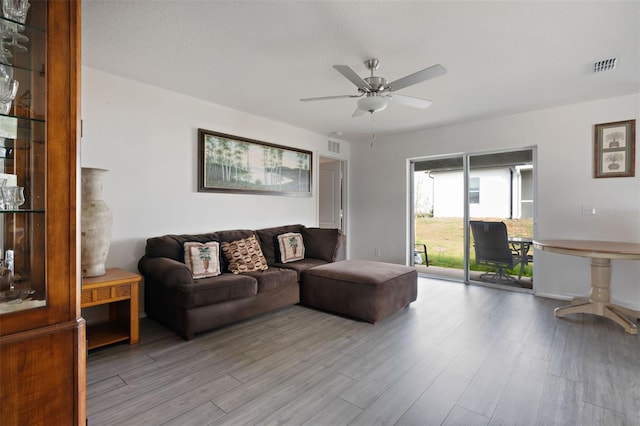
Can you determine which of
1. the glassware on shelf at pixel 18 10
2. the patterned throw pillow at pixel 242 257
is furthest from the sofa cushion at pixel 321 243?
the glassware on shelf at pixel 18 10

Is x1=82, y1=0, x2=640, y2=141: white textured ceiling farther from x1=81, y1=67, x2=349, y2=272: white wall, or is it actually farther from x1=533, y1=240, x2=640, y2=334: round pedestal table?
x1=533, y1=240, x2=640, y2=334: round pedestal table

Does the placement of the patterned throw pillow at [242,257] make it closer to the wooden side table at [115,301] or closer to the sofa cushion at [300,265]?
the sofa cushion at [300,265]

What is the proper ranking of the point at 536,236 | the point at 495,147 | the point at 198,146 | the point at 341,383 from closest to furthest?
the point at 341,383
the point at 198,146
the point at 536,236
the point at 495,147

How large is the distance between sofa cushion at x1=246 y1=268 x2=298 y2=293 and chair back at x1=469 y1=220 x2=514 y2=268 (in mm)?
2919

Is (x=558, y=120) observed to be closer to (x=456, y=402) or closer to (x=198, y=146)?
(x=456, y=402)

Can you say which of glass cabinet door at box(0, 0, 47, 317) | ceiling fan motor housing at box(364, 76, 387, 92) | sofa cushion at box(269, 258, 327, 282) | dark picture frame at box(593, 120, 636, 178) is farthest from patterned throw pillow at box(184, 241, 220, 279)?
dark picture frame at box(593, 120, 636, 178)

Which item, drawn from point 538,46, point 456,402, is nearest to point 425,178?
point 538,46

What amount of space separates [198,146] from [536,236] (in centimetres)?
456

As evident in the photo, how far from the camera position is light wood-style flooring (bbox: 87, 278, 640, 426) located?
1.67m

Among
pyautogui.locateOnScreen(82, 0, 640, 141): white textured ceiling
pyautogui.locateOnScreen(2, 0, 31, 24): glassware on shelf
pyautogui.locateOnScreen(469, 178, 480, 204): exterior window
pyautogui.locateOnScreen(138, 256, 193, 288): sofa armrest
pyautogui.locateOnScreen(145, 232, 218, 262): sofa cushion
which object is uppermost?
pyautogui.locateOnScreen(82, 0, 640, 141): white textured ceiling

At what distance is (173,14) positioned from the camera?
205cm

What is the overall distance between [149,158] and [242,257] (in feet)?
4.80

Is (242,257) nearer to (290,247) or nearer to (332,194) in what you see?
(290,247)

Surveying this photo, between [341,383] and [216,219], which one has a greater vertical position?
[216,219]
